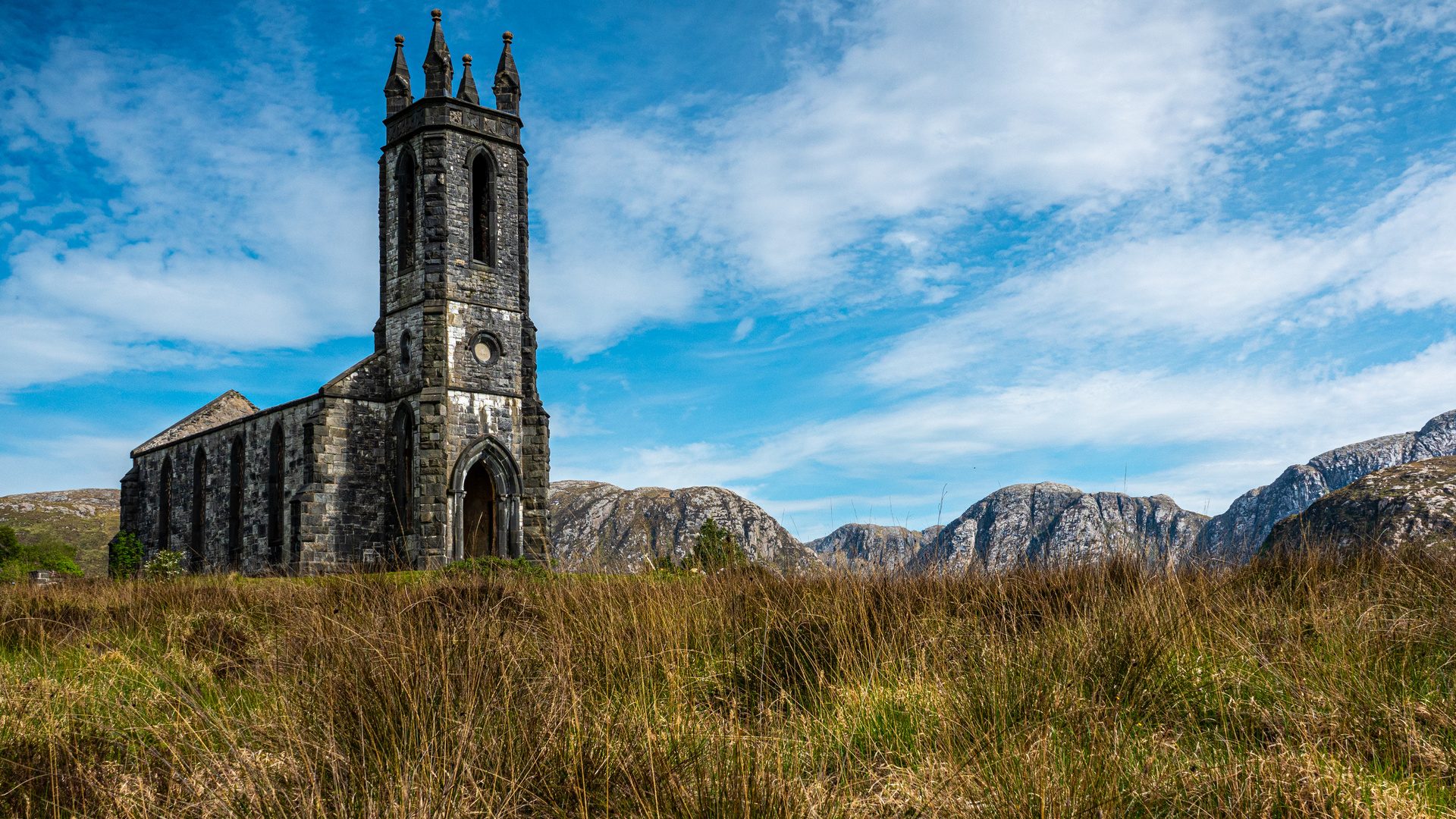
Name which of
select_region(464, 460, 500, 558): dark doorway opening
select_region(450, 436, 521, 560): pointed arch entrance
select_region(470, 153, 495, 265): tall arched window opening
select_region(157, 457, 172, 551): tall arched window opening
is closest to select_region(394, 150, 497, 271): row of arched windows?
select_region(470, 153, 495, 265): tall arched window opening

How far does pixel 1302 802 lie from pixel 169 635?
7535 mm

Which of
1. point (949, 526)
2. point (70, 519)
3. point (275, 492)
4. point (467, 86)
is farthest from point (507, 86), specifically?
point (70, 519)

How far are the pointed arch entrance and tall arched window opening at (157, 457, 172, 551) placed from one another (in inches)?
548

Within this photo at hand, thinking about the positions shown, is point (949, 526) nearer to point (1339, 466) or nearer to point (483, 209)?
A: point (483, 209)

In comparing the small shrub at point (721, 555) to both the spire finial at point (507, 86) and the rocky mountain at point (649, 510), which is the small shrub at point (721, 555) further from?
the rocky mountain at point (649, 510)

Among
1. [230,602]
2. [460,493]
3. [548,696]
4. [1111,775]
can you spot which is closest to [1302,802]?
[1111,775]

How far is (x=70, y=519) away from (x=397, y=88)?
72.5 meters

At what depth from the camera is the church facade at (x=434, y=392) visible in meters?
21.5

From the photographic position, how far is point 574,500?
346 feet

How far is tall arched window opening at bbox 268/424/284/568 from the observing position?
23641 millimetres

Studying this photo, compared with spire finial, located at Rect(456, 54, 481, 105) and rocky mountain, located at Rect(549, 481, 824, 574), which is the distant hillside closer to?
rocky mountain, located at Rect(549, 481, 824, 574)

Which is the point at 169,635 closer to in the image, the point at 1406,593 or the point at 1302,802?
the point at 1302,802

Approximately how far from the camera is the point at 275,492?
79.2 feet

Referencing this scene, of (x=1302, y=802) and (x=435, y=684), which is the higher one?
(x=435, y=684)
